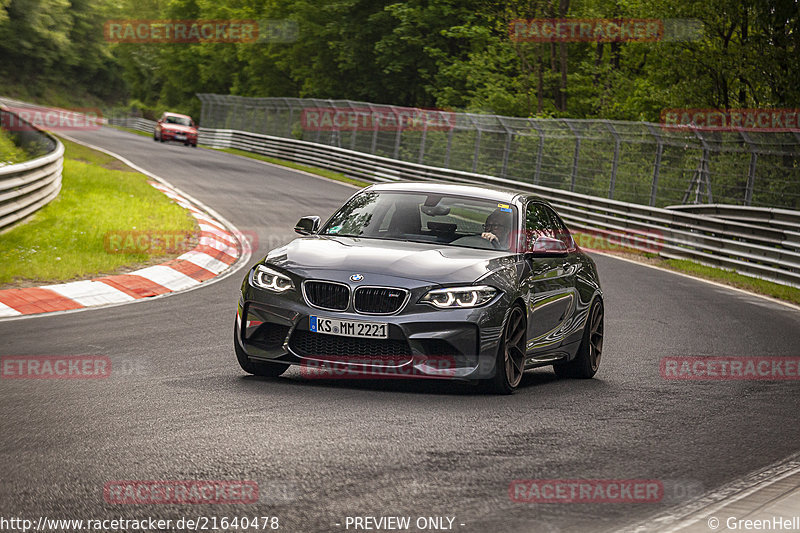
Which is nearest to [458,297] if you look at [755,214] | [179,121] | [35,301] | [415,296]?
[415,296]

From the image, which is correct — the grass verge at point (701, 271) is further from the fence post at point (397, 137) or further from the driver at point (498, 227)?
the fence post at point (397, 137)

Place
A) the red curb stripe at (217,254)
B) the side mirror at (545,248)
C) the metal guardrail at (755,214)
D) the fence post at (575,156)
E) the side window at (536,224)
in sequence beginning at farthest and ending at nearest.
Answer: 1. the fence post at (575,156)
2. the metal guardrail at (755,214)
3. the red curb stripe at (217,254)
4. the side window at (536,224)
5. the side mirror at (545,248)

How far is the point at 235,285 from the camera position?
1380 centimetres

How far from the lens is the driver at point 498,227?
8.19 m

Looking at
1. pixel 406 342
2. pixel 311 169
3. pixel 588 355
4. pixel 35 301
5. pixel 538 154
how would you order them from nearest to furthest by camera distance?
pixel 406 342 → pixel 588 355 → pixel 35 301 → pixel 538 154 → pixel 311 169

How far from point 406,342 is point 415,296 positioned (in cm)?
31

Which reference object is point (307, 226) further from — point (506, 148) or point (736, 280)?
point (506, 148)

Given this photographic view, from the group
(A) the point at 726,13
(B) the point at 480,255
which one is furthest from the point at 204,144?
(B) the point at 480,255

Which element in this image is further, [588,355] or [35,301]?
[35,301]

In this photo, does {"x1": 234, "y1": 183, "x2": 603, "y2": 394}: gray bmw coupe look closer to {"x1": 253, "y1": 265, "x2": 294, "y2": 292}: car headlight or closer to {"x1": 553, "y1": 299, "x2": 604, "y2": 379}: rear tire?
{"x1": 253, "y1": 265, "x2": 294, "y2": 292}: car headlight

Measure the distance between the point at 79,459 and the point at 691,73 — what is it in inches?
1132

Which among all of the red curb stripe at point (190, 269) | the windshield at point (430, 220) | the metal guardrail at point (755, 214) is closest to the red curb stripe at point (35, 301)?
the red curb stripe at point (190, 269)

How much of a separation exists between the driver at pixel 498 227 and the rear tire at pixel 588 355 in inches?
50.1

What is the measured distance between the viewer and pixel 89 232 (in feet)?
51.9
